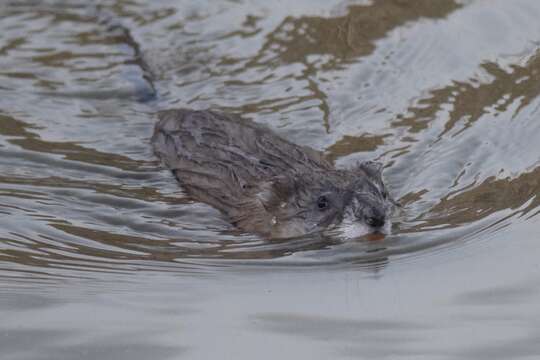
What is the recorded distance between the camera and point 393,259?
5.88 meters

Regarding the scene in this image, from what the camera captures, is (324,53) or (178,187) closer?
(178,187)

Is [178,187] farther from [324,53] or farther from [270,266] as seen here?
[324,53]

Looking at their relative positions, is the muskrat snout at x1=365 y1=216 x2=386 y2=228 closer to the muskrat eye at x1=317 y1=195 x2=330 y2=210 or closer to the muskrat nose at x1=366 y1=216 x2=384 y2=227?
the muskrat nose at x1=366 y1=216 x2=384 y2=227

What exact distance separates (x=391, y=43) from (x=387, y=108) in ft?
4.44

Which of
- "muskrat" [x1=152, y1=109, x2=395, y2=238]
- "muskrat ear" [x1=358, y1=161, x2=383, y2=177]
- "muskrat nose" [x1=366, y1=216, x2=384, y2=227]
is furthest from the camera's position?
"muskrat ear" [x1=358, y1=161, x2=383, y2=177]

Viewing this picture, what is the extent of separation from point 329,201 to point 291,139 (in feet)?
6.03

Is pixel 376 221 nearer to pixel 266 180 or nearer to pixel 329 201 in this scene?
pixel 329 201

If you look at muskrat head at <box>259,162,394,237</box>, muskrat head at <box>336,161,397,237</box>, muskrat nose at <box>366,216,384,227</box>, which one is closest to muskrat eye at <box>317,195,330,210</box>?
muskrat head at <box>259,162,394,237</box>

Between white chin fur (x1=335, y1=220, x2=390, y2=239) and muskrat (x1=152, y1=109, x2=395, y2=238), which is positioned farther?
muskrat (x1=152, y1=109, x2=395, y2=238)

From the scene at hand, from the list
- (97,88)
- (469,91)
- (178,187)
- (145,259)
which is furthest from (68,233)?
(469,91)

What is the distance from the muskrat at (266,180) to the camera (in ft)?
20.7

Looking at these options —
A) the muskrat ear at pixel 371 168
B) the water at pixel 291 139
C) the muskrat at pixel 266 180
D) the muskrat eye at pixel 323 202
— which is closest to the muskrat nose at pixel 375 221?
the muskrat at pixel 266 180

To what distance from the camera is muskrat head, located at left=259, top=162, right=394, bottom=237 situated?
6.17 meters

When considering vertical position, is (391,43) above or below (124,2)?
below
